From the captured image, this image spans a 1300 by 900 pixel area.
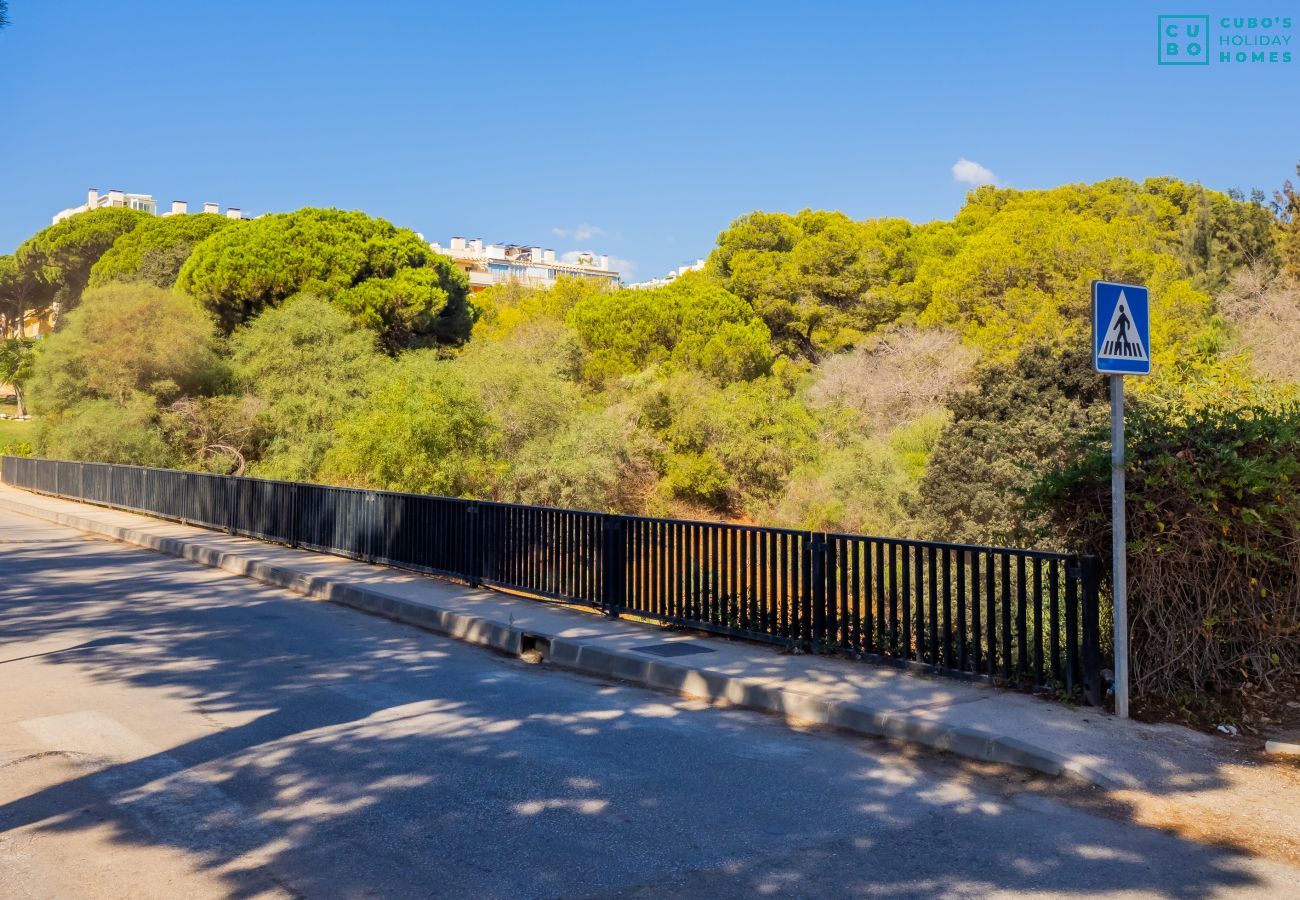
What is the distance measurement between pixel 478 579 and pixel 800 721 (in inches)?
261

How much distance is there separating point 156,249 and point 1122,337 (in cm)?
5552

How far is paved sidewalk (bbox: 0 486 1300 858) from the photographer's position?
5.78 metres

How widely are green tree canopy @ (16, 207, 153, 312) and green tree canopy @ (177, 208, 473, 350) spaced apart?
2723 cm

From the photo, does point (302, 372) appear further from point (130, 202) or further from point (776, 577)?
point (130, 202)

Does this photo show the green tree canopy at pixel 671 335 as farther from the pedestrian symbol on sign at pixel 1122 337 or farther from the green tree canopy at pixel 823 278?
the pedestrian symbol on sign at pixel 1122 337

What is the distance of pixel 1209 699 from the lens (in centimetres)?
682

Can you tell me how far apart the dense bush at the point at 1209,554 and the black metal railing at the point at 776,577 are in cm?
35

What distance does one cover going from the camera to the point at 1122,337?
6.82m

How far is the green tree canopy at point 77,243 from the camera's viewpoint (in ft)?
208

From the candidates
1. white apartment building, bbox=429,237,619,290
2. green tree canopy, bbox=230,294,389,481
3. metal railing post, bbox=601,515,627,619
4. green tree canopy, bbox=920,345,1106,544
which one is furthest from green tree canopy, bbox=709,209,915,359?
white apartment building, bbox=429,237,619,290

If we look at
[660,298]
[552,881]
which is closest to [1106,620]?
[552,881]

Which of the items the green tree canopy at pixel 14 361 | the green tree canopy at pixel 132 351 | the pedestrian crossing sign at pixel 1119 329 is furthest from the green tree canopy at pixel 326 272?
the pedestrian crossing sign at pixel 1119 329

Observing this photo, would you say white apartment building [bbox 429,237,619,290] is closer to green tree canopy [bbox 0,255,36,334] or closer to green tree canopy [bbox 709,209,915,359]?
green tree canopy [bbox 0,255,36,334]

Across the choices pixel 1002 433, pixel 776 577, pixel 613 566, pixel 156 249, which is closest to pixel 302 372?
pixel 1002 433
